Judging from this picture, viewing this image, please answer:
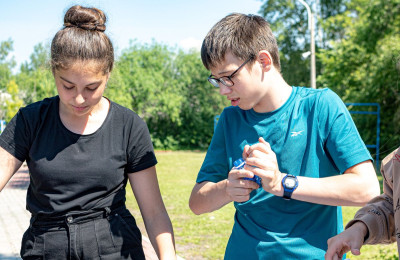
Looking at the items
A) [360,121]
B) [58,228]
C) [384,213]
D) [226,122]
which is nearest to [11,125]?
[58,228]

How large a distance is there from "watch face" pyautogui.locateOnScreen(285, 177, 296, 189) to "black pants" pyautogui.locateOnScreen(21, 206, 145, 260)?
797 millimetres

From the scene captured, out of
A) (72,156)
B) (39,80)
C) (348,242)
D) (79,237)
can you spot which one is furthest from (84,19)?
(39,80)

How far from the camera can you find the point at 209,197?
6.96 ft

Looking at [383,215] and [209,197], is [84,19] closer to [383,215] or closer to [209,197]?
[209,197]

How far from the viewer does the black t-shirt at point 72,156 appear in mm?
2037

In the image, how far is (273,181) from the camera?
1.78 metres

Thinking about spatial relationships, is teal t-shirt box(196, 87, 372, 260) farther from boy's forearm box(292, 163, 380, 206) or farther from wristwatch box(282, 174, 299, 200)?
wristwatch box(282, 174, 299, 200)

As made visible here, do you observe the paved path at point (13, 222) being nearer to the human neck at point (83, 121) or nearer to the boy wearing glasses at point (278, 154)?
the human neck at point (83, 121)

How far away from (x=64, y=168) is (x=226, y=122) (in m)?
0.77

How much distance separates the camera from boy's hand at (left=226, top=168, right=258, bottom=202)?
1842 millimetres

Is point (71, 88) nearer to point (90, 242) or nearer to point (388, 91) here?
point (90, 242)

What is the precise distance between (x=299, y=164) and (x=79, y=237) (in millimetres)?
1006

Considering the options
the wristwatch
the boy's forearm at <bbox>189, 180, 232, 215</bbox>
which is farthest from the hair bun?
the wristwatch

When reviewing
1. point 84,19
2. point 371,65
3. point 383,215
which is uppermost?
point 84,19
